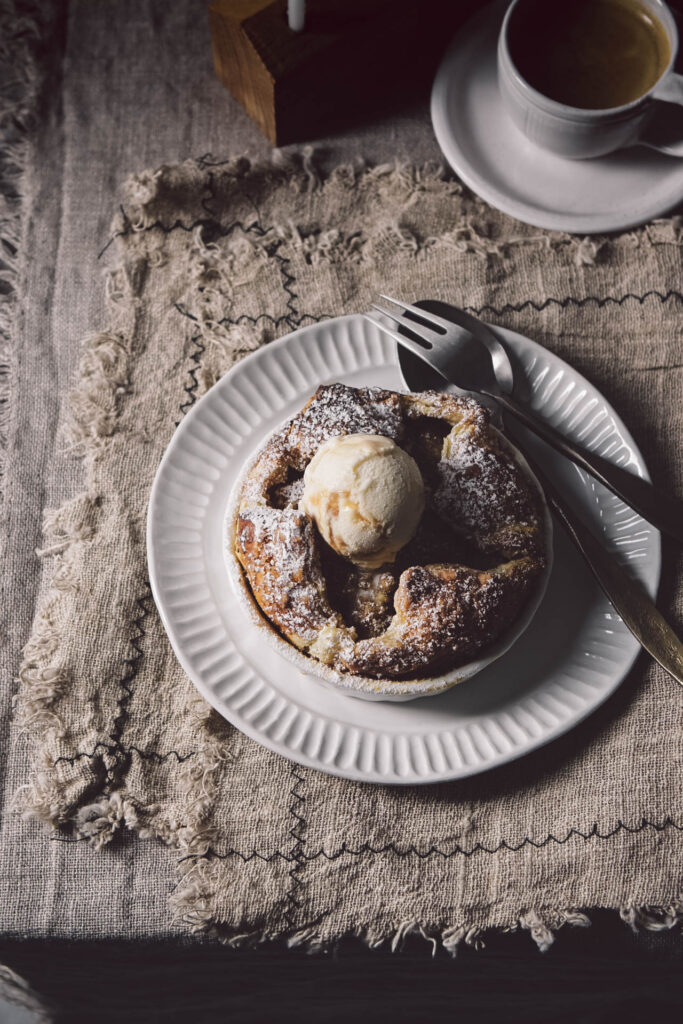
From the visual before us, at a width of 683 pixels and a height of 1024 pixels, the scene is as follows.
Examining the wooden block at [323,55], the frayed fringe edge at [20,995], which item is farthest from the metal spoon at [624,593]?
the frayed fringe edge at [20,995]

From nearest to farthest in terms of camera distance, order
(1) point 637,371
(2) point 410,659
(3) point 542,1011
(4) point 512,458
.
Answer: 1. (2) point 410,659
2. (4) point 512,458
3. (1) point 637,371
4. (3) point 542,1011

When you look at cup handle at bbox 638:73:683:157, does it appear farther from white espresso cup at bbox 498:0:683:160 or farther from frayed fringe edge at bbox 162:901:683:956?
frayed fringe edge at bbox 162:901:683:956

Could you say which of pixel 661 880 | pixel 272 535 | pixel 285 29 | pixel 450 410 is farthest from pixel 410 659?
pixel 285 29

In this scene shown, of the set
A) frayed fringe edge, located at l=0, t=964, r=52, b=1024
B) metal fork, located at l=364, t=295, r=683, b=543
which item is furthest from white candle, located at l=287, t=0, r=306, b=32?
frayed fringe edge, located at l=0, t=964, r=52, b=1024

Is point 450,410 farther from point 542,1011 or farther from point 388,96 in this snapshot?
point 542,1011

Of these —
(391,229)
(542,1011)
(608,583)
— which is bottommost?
(542,1011)

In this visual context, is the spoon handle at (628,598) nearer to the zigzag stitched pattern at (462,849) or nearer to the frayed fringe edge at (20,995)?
the zigzag stitched pattern at (462,849)
